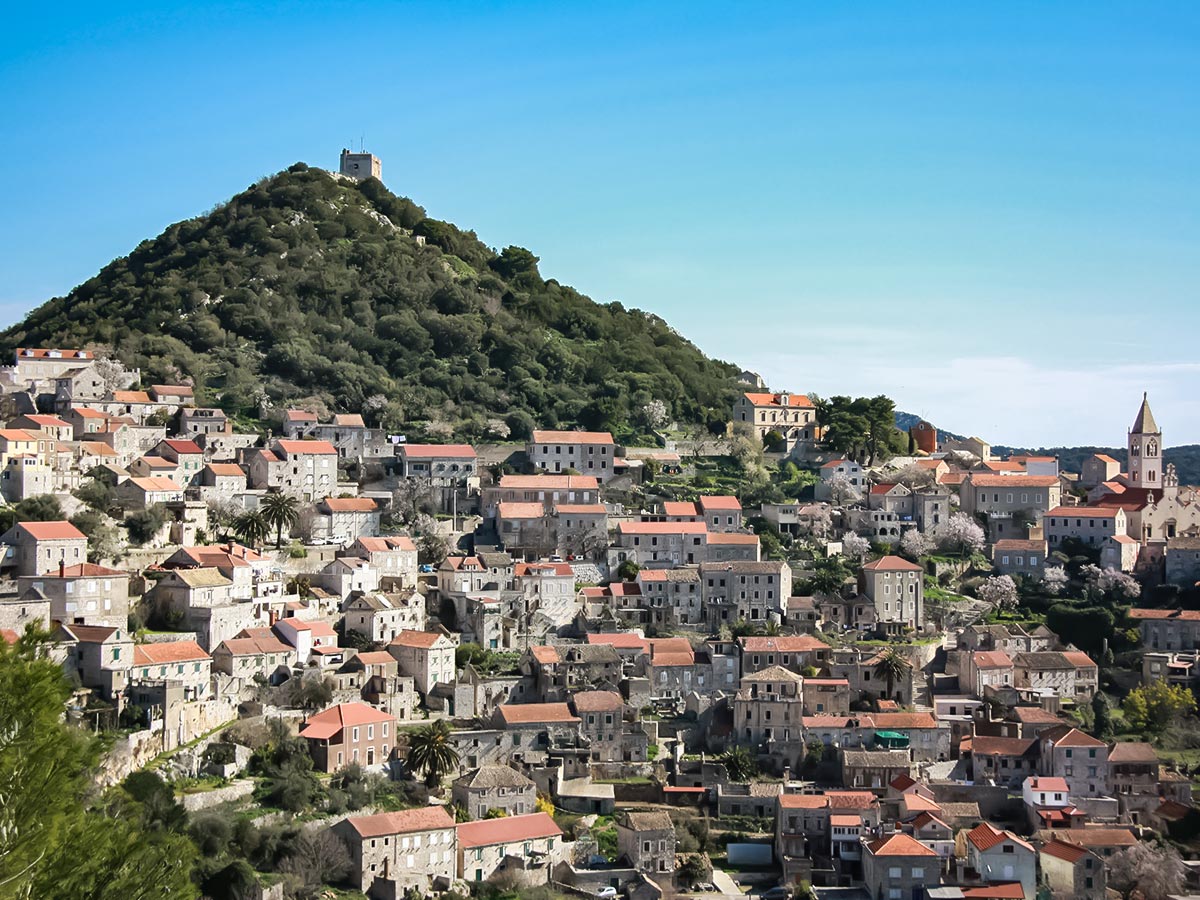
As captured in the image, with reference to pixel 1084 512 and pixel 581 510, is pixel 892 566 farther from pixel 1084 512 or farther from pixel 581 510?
pixel 581 510

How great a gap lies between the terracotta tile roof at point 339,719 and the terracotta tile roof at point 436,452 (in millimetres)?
19945

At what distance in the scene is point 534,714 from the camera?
43.5 metres

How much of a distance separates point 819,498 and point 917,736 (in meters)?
21.5

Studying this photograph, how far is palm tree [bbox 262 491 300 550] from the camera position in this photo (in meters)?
50.2

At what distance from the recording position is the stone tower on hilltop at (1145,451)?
6631cm

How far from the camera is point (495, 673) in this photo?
46.8 metres

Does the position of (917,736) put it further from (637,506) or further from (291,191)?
(291,191)

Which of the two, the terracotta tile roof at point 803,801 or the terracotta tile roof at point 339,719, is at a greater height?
the terracotta tile roof at point 339,719

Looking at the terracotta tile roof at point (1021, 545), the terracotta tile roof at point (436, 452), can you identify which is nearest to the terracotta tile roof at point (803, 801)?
the terracotta tile roof at point (1021, 545)

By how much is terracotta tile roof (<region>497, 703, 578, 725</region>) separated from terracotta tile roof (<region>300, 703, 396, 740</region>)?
3715 mm

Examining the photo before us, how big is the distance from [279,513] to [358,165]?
4713 centimetres

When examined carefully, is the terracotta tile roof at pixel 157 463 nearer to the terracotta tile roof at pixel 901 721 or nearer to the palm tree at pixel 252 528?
the palm tree at pixel 252 528

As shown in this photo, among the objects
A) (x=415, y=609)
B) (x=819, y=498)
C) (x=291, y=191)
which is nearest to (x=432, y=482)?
(x=415, y=609)

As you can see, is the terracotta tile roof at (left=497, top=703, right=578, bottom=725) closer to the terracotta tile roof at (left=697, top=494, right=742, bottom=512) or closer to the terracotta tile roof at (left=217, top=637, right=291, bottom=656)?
the terracotta tile roof at (left=217, top=637, right=291, bottom=656)
